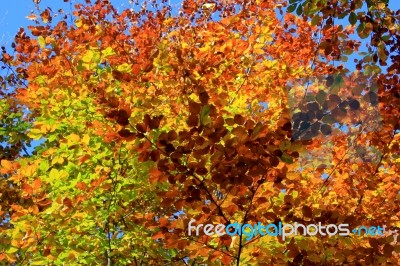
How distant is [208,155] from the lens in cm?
679

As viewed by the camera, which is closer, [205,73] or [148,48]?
[205,73]

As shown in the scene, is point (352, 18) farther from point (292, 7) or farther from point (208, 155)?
point (208, 155)

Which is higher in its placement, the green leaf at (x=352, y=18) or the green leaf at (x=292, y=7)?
the green leaf at (x=292, y=7)

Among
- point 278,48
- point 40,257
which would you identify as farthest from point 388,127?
point 278,48

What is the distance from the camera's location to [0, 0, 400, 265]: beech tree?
4492 millimetres

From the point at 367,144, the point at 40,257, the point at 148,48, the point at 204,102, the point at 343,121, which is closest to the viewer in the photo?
the point at 204,102

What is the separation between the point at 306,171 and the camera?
30.4 ft

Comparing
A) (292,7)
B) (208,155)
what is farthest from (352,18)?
(208,155)

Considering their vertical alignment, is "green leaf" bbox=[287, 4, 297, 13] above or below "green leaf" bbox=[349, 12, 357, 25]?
above

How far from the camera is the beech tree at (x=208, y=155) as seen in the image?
4.49 m

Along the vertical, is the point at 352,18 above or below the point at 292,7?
below

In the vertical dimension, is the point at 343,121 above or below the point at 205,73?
below

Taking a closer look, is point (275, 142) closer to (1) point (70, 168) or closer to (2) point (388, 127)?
(2) point (388, 127)

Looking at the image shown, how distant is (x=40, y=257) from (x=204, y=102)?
152 inches
